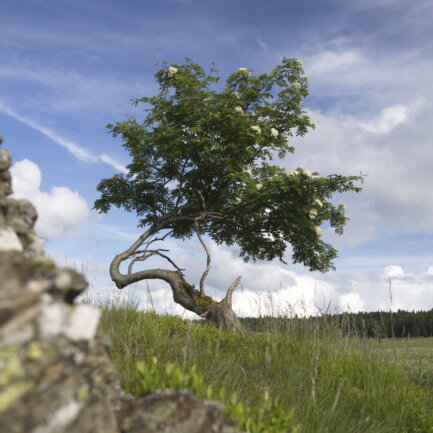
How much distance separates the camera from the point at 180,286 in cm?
1443

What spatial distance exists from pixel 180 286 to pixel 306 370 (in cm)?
879

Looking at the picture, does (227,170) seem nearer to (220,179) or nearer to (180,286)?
(220,179)

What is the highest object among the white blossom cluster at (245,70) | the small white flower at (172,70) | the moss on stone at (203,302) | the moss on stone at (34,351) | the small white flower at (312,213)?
the white blossom cluster at (245,70)

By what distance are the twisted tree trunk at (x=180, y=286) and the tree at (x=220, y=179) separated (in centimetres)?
4

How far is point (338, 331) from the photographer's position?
8086 millimetres


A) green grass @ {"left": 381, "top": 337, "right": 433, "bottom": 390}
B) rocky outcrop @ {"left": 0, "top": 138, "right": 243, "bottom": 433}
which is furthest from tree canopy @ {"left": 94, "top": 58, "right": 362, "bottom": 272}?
rocky outcrop @ {"left": 0, "top": 138, "right": 243, "bottom": 433}

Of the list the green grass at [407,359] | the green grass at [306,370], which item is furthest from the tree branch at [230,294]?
the green grass at [407,359]

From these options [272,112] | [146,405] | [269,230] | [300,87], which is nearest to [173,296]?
[269,230]

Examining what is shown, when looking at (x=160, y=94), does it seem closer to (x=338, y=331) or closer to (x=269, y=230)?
(x=269, y=230)

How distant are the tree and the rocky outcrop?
37.5ft

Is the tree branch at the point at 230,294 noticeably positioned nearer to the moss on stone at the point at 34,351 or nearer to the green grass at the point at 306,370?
the green grass at the point at 306,370

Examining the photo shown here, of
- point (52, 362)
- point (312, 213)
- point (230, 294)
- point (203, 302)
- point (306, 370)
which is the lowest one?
point (306, 370)

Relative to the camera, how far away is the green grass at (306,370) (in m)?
5.00

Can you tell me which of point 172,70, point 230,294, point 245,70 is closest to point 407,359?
point 230,294
